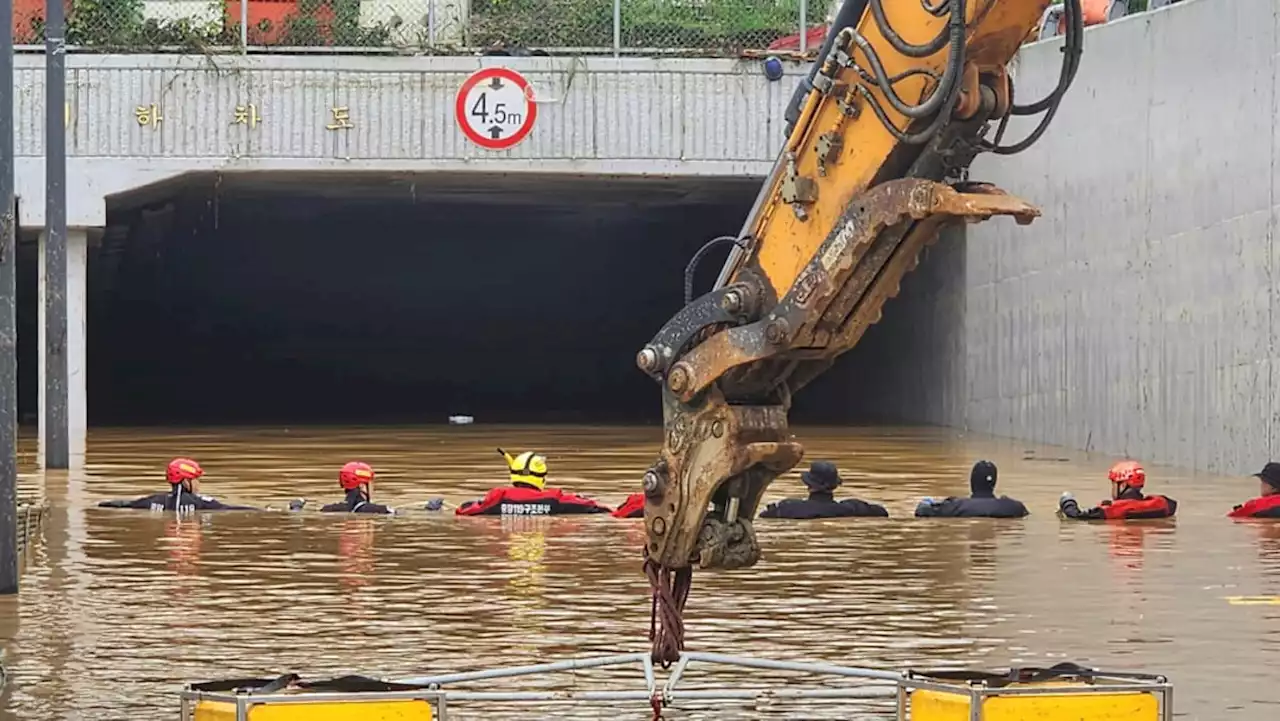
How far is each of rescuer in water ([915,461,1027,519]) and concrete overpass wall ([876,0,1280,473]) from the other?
506 centimetres

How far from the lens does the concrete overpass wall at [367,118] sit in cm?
3331

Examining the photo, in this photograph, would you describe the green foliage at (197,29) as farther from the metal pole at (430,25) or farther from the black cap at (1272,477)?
the black cap at (1272,477)

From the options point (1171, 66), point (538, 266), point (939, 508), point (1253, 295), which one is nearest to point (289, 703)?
point (939, 508)

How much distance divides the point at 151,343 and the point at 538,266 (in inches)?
341

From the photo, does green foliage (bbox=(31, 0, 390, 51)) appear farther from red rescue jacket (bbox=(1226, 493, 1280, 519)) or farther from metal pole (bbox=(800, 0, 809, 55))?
red rescue jacket (bbox=(1226, 493, 1280, 519))

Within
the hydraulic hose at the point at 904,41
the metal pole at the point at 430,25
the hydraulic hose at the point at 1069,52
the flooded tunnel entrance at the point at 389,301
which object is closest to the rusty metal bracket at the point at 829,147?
the hydraulic hose at the point at 904,41

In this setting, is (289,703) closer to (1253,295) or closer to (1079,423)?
(1253,295)

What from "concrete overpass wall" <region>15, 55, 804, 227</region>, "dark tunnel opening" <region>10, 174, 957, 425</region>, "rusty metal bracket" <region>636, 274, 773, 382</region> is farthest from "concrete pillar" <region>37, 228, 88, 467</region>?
"rusty metal bracket" <region>636, 274, 773, 382</region>

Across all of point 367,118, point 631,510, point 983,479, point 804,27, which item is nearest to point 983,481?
point 983,479

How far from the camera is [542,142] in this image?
33938 millimetres

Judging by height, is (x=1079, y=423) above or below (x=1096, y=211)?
below

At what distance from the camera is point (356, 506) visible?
20.9 metres

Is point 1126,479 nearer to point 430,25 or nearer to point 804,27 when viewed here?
point 804,27

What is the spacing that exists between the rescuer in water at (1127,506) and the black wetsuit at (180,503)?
23.2 ft
